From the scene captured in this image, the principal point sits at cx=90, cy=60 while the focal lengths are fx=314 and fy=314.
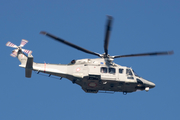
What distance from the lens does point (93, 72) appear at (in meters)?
32.0

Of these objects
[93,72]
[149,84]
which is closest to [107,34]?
[93,72]

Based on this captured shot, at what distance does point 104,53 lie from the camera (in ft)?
108

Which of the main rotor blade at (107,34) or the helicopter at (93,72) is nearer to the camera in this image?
the main rotor blade at (107,34)

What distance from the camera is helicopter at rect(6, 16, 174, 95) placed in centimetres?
3192

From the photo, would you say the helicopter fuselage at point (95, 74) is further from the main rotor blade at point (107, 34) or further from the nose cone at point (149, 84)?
the main rotor blade at point (107, 34)

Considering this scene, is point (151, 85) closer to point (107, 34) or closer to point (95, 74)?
point (95, 74)

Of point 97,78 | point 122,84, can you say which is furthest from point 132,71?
point 97,78

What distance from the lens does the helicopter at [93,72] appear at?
105 ft

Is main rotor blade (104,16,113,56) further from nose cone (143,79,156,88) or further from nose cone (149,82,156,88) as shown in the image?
nose cone (149,82,156,88)

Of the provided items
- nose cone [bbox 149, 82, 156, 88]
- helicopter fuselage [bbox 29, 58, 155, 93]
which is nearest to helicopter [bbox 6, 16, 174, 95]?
helicopter fuselage [bbox 29, 58, 155, 93]

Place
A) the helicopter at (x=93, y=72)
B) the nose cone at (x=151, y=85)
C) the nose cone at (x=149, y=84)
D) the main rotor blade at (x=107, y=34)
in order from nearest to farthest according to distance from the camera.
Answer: the main rotor blade at (x=107, y=34), the helicopter at (x=93, y=72), the nose cone at (x=149, y=84), the nose cone at (x=151, y=85)

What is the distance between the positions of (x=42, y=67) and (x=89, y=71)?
482 centimetres

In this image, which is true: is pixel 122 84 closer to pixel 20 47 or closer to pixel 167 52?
pixel 167 52

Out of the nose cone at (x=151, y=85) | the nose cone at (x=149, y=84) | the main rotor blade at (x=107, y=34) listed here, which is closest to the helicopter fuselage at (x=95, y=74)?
the nose cone at (x=149, y=84)
